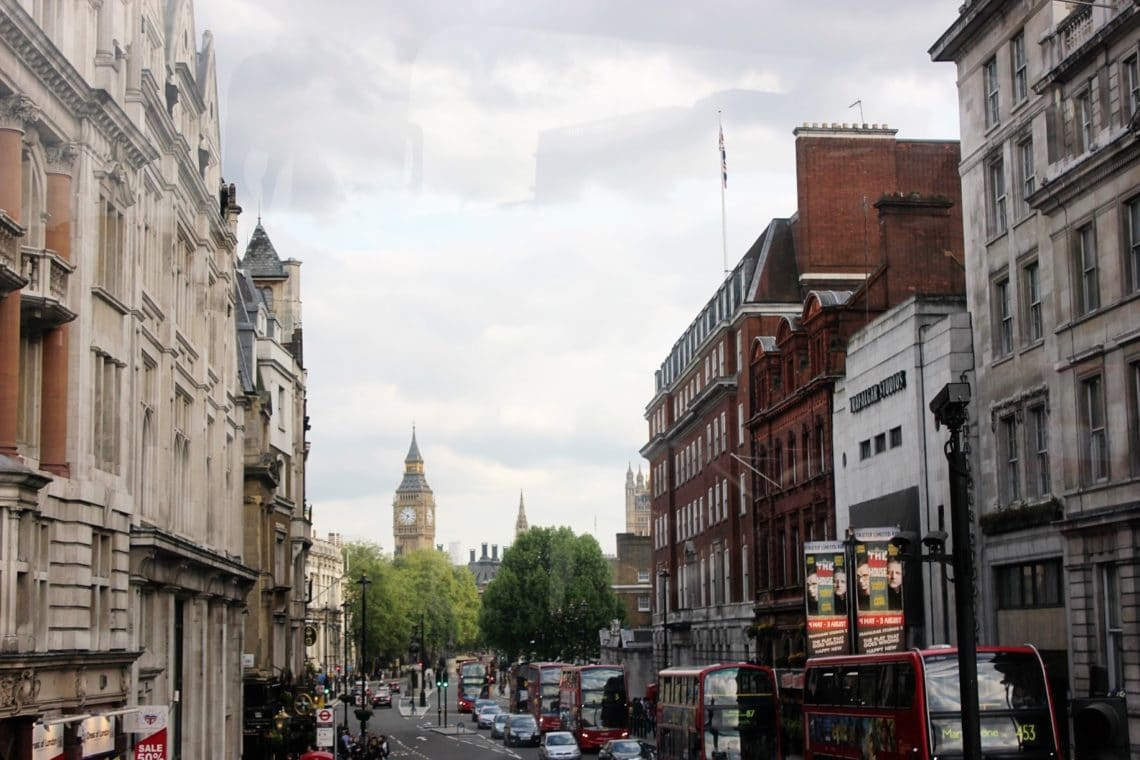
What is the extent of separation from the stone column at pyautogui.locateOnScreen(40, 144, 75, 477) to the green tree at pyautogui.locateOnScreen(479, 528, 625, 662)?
10983 centimetres

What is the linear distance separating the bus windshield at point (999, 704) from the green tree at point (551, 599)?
10717 cm

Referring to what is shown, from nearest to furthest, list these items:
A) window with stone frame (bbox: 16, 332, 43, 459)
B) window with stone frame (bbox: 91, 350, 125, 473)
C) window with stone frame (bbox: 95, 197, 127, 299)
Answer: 1. window with stone frame (bbox: 16, 332, 43, 459)
2. window with stone frame (bbox: 91, 350, 125, 473)
3. window with stone frame (bbox: 95, 197, 127, 299)

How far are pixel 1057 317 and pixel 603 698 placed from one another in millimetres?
38869

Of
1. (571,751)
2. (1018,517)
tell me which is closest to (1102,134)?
(1018,517)

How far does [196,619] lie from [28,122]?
18.9 metres

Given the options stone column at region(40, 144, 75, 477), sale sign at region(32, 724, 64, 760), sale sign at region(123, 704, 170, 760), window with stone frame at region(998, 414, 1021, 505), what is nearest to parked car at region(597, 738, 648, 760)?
window with stone frame at region(998, 414, 1021, 505)

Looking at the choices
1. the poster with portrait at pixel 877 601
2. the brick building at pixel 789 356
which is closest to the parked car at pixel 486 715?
the brick building at pixel 789 356

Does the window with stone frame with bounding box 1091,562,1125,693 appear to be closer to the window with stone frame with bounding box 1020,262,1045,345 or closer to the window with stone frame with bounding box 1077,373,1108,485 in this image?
the window with stone frame with bounding box 1077,373,1108,485

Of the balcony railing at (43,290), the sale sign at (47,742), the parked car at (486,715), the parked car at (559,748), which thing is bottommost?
the parked car at (486,715)

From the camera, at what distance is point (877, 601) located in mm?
49375

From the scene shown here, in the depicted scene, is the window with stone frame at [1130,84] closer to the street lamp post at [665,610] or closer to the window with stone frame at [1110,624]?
the window with stone frame at [1110,624]

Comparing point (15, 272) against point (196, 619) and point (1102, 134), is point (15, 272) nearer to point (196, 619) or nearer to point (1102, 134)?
point (196, 619)

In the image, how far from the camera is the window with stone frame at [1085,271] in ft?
121

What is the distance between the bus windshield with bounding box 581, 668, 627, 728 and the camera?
72.4 m
